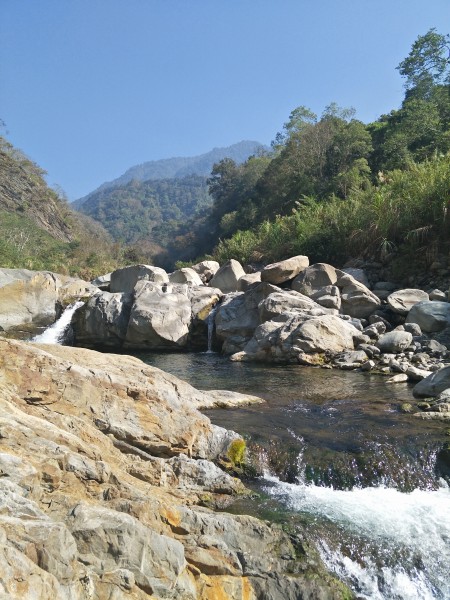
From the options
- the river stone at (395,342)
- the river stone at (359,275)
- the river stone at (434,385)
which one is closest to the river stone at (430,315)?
the river stone at (395,342)

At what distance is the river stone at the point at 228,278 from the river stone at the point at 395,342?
7.71m

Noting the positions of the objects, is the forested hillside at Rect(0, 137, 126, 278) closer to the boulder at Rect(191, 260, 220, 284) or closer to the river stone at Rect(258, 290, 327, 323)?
the boulder at Rect(191, 260, 220, 284)

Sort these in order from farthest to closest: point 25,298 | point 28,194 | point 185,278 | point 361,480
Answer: point 28,194
point 185,278
point 25,298
point 361,480

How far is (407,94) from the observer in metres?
45.9

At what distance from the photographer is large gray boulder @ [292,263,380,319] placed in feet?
48.2

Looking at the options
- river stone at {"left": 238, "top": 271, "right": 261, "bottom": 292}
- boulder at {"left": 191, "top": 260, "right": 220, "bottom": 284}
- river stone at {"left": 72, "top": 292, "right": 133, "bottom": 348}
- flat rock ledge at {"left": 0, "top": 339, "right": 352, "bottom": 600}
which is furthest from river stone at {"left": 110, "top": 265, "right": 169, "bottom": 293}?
flat rock ledge at {"left": 0, "top": 339, "right": 352, "bottom": 600}

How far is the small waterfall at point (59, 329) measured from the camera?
54.6 feet

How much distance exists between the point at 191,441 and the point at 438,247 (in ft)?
44.8

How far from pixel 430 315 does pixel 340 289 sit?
3.36 metres

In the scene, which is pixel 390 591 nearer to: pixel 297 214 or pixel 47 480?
pixel 47 480

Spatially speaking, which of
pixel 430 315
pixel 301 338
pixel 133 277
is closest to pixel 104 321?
pixel 133 277

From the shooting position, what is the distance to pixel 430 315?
12766mm

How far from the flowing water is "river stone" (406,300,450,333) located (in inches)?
147

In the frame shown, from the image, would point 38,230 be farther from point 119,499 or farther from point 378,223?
point 119,499
